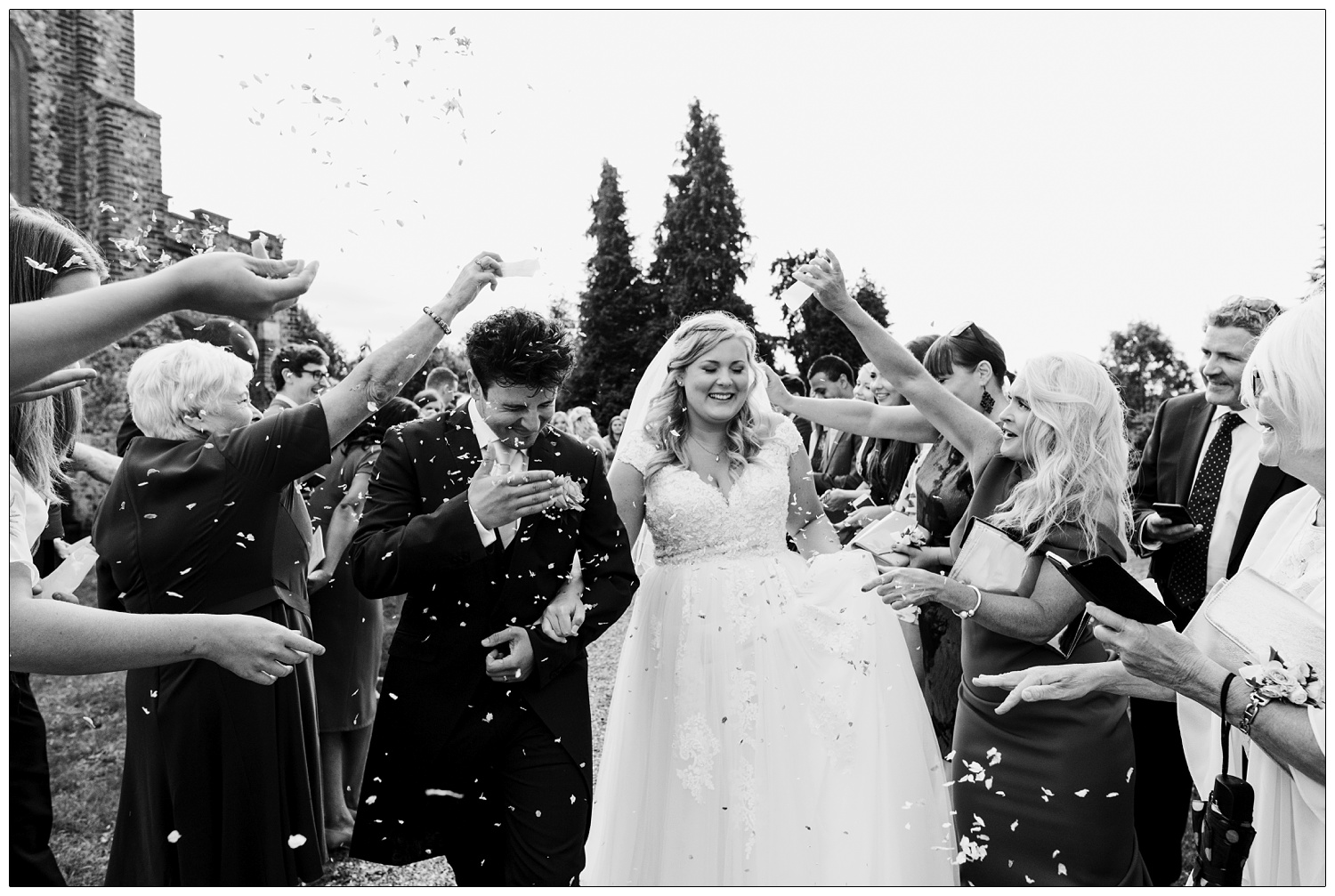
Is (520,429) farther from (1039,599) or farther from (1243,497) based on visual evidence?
(1243,497)

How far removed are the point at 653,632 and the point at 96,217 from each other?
47.2 ft

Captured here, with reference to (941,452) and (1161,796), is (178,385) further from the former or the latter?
(1161,796)

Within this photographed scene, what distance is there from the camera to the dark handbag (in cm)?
210

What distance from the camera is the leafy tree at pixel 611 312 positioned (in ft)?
91.0

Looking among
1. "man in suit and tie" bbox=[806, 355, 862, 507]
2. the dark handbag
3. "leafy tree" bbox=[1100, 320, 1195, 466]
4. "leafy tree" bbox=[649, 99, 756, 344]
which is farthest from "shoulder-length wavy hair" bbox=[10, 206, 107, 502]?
"leafy tree" bbox=[1100, 320, 1195, 466]

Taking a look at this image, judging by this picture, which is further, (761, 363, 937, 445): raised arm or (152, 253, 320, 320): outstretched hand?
(761, 363, 937, 445): raised arm

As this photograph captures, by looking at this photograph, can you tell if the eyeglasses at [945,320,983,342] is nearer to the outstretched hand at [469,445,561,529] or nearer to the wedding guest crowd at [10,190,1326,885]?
the wedding guest crowd at [10,190,1326,885]

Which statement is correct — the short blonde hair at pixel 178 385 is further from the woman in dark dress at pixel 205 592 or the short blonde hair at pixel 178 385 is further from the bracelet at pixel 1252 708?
the bracelet at pixel 1252 708

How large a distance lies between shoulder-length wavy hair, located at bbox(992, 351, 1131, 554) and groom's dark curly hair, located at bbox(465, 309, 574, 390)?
1.68 meters

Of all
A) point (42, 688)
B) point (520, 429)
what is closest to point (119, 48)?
point (42, 688)

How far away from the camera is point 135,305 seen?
61.6 inches

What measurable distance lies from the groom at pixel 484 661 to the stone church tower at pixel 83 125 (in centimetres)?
1149

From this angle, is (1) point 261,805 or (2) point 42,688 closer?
(1) point 261,805

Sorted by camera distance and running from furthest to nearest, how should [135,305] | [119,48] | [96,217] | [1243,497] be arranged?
1. [119,48]
2. [96,217]
3. [1243,497]
4. [135,305]
